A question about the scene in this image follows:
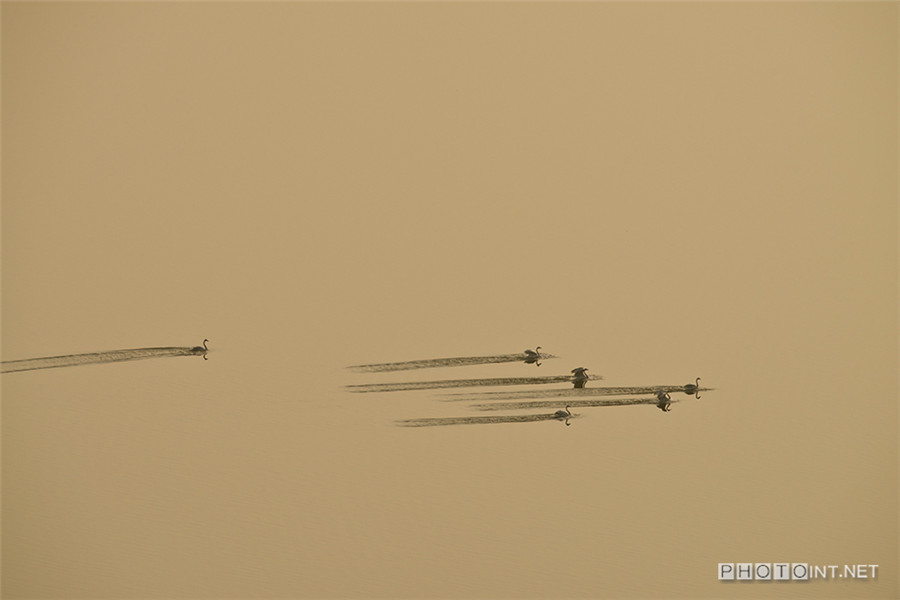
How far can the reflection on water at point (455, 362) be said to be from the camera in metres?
1.82

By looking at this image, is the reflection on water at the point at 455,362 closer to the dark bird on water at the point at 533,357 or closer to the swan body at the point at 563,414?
the dark bird on water at the point at 533,357

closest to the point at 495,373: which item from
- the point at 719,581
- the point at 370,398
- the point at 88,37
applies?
the point at 370,398

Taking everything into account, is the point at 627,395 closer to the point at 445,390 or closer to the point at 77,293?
the point at 445,390

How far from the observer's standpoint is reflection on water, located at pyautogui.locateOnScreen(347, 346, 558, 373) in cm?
182

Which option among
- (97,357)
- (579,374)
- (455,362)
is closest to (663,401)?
(579,374)

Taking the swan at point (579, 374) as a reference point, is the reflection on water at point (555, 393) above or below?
below

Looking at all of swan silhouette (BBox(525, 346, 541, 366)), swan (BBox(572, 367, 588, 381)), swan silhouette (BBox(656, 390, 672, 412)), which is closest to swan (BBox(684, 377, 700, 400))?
swan silhouette (BBox(656, 390, 672, 412))

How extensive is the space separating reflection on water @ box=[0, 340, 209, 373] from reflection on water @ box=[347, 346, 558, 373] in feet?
1.14

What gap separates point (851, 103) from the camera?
1875 mm

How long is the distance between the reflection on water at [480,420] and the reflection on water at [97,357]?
1.52 feet

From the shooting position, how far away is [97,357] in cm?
183

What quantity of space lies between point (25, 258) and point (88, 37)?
1.60 feet

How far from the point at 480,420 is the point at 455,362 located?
0.43 ft

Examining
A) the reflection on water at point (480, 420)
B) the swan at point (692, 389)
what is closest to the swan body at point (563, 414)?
the reflection on water at point (480, 420)
